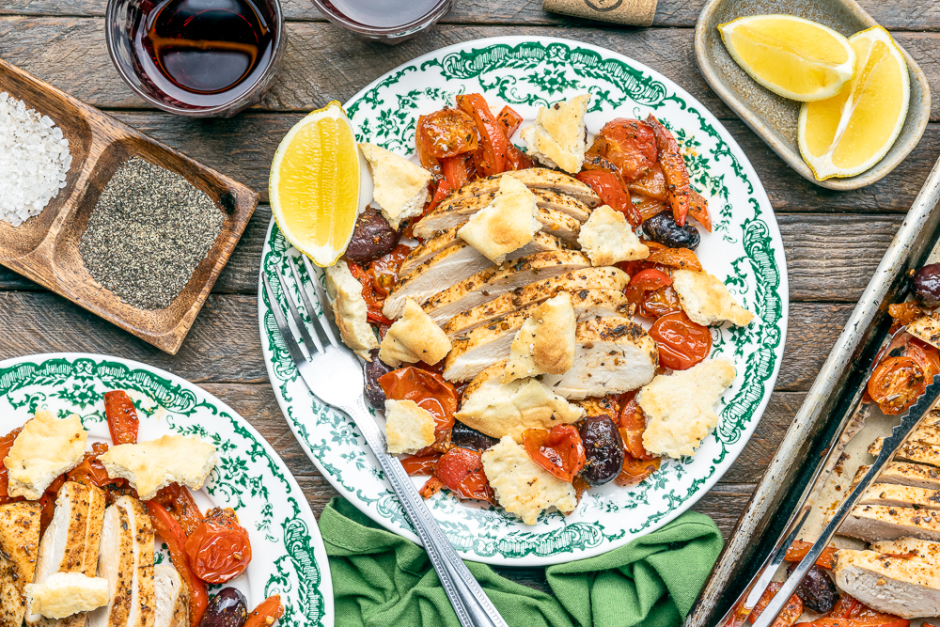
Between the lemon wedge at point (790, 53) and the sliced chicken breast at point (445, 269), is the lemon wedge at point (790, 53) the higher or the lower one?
the higher one

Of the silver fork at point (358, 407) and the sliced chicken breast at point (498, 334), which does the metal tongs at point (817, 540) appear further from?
the sliced chicken breast at point (498, 334)

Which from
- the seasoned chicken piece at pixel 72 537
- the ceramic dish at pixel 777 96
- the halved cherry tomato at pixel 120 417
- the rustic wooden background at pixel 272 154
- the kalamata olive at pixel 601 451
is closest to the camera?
the seasoned chicken piece at pixel 72 537

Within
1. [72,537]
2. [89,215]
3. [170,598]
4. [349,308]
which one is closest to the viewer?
[72,537]

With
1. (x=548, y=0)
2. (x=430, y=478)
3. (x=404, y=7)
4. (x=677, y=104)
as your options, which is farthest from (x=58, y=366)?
(x=677, y=104)

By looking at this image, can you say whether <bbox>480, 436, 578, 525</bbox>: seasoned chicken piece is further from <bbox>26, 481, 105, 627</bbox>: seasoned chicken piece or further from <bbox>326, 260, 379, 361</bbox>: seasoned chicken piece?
<bbox>26, 481, 105, 627</bbox>: seasoned chicken piece

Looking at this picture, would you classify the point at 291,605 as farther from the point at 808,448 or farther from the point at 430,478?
the point at 808,448

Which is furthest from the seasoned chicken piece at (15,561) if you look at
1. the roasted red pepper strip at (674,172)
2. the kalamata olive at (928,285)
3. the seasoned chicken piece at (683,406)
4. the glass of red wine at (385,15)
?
the kalamata olive at (928,285)

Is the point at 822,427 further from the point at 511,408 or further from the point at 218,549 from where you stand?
the point at 218,549

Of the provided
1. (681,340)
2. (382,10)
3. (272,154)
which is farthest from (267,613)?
(382,10)
